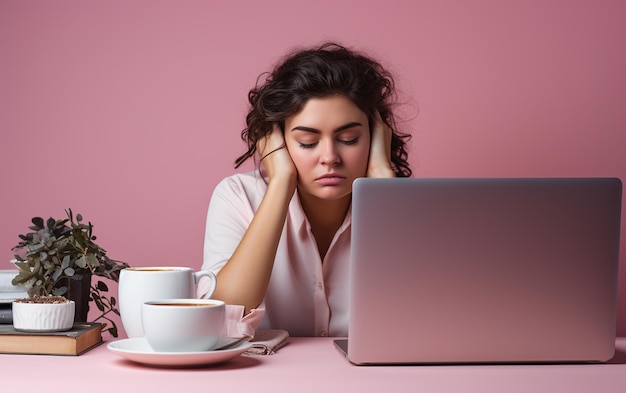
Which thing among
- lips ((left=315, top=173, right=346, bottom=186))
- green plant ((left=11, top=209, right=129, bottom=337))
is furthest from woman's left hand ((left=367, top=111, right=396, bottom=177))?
green plant ((left=11, top=209, right=129, bottom=337))

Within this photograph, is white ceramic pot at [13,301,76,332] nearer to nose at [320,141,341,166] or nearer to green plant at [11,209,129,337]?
green plant at [11,209,129,337]

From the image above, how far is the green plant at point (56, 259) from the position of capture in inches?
53.9

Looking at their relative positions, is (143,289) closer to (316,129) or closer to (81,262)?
(81,262)

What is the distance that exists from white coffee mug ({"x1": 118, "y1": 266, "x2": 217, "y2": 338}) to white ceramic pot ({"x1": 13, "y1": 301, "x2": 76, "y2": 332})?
10 cm

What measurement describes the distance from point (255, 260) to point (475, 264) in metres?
0.69

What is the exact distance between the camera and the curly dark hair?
6.28 feet

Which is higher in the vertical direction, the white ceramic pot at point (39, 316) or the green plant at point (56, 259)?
the green plant at point (56, 259)

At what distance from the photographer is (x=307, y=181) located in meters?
1.90

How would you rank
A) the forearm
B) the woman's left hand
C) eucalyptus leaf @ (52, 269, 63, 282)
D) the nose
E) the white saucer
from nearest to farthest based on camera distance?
the white saucer, eucalyptus leaf @ (52, 269, 63, 282), the forearm, the nose, the woman's left hand

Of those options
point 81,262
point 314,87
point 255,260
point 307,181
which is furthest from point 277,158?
point 81,262

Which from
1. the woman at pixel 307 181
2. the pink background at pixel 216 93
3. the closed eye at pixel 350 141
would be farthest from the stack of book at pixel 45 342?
the pink background at pixel 216 93

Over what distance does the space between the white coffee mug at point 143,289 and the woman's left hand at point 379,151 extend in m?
0.77

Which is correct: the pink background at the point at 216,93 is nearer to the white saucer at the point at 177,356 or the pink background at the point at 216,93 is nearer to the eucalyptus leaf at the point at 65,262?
the eucalyptus leaf at the point at 65,262

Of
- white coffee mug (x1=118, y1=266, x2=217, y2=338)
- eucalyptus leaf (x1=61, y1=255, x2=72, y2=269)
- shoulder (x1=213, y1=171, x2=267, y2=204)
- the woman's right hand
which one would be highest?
the woman's right hand
